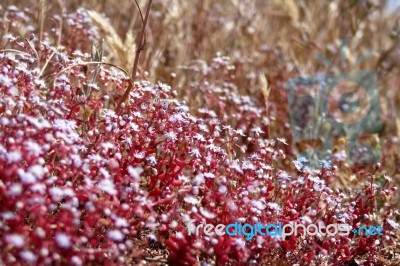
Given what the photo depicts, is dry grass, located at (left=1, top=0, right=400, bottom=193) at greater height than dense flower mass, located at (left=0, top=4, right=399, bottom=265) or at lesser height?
greater

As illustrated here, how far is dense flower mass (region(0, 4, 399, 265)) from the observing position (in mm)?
1985

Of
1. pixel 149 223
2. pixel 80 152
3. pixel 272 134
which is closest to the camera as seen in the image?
pixel 149 223

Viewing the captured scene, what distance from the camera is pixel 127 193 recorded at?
2.28 meters

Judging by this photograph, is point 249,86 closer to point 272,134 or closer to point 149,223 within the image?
point 272,134

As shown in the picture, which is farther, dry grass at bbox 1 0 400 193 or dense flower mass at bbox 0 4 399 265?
dry grass at bbox 1 0 400 193

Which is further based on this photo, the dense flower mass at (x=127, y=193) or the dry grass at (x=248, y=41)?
the dry grass at (x=248, y=41)

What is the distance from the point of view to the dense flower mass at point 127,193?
1985 mm

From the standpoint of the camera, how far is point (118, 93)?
320 centimetres

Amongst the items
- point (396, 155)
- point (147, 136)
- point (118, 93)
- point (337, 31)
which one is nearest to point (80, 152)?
point (147, 136)

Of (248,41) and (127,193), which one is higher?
(248,41)

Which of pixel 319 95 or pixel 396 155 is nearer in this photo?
pixel 396 155

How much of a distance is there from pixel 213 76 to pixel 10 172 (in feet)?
8.05

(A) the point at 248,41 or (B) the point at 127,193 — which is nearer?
(B) the point at 127,193

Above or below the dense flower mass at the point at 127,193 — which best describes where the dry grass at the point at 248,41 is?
above
